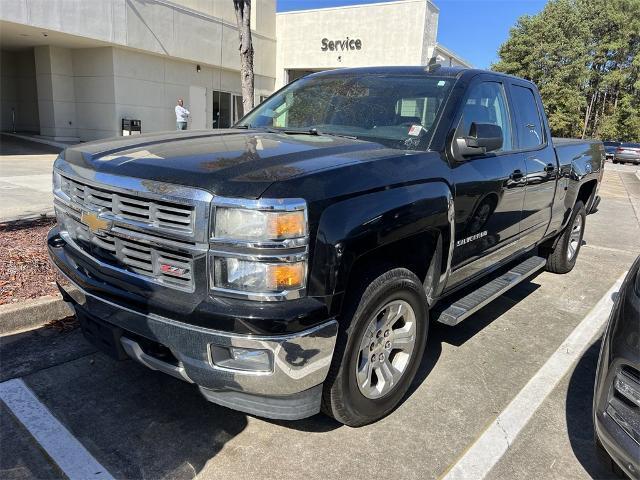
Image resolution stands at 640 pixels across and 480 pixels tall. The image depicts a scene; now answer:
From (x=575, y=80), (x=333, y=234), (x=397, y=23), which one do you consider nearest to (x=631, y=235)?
(x=333, y=234)

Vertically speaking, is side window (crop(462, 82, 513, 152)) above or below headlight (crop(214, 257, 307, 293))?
above

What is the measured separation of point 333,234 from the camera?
2334 mm

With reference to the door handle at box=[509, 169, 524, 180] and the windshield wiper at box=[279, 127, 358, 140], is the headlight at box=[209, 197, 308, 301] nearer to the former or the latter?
the windshield wiper at box=[279, 127, 358, 140]

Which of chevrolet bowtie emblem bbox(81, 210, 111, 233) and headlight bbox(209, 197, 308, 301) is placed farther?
chevrolet bowtie emblem bbox(81, 210, 111, 233)

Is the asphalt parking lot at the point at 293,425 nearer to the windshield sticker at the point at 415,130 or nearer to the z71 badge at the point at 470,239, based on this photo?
the z71 badge at the point at 470,239

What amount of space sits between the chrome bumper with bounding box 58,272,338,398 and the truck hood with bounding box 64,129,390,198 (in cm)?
64

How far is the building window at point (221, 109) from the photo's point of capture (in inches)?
931

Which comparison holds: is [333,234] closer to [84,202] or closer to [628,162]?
[84,202]

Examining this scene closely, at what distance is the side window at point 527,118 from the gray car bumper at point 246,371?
2.95 m

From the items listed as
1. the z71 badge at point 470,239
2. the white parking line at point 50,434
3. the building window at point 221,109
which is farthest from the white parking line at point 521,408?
the building window at point 221,109

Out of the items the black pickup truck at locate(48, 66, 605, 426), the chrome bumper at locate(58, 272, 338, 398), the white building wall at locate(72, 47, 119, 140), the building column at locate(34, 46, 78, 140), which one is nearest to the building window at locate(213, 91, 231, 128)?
the white building wall at locate(72, 47, 119, 140)

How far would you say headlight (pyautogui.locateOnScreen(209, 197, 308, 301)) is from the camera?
2178 mm

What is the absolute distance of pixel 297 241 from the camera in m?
2.22

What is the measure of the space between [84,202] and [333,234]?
1431mm
